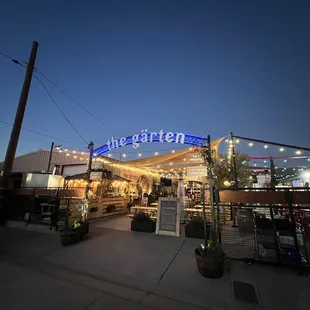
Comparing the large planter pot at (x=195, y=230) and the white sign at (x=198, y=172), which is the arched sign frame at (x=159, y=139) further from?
the large planter pot at (x=195, y=230)

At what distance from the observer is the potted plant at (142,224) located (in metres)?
6.18

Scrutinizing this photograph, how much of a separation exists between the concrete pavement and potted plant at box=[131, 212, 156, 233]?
1617mm

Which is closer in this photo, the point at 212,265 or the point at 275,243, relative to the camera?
the point at 212,265

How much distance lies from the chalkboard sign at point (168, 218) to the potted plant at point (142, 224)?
0.76ft

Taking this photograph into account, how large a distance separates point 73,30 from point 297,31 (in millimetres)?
15715

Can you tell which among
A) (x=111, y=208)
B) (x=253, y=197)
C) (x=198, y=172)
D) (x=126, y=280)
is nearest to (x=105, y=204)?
(x=111, y=208)

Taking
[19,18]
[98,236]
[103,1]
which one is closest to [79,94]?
[19,18]

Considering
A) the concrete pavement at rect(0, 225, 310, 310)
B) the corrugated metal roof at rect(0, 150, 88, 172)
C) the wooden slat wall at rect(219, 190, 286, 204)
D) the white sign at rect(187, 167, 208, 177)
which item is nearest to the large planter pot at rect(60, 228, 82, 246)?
the concrete pavement at rect(0, 225, 310, 310)

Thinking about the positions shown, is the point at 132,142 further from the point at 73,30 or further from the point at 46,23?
the point at 73,30

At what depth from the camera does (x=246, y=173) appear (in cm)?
1152

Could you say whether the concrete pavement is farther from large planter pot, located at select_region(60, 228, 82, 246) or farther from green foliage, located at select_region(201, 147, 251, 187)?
green foliage, located at select_region(201, 147, 251, 187)

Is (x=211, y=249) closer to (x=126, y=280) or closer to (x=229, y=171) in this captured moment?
(x=126, y=280)

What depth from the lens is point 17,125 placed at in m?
7.03

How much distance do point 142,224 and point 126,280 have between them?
341cm
